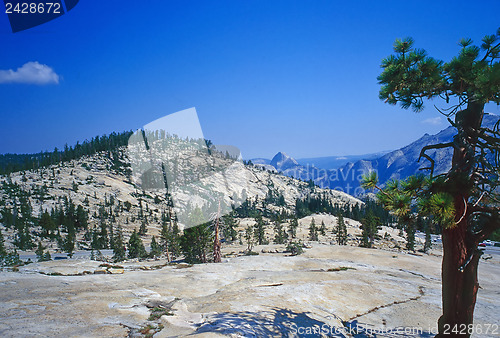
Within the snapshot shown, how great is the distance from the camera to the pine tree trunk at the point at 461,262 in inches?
247

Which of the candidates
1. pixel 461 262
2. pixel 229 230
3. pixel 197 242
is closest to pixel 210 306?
pixel 461 262

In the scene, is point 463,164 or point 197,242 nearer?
point 463,164

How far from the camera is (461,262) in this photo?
631cm

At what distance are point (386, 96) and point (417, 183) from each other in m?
3.12

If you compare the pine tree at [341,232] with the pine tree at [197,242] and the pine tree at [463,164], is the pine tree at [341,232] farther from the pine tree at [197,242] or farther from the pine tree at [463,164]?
the pine tree at [463,164]

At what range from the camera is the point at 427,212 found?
5.30 metres

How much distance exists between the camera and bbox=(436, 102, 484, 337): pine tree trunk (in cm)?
627

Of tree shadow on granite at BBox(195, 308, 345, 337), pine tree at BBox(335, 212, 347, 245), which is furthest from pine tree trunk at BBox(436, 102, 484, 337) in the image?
pine tree at BBox(335, 212, 347, 245)

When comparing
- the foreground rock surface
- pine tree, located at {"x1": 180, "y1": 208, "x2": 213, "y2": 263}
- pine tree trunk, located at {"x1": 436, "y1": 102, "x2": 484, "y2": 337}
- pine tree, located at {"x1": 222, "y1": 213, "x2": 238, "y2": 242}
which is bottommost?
pine tree, located at {"x1": 222, "y1": 213, "x2": 238, "y2": 242}

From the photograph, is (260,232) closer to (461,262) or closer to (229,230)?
(229,230)

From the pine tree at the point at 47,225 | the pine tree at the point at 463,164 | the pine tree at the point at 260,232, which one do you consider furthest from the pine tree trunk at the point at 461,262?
the pine tree at the point at 47,225

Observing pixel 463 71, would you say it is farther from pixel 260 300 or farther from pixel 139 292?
pixel 139 292

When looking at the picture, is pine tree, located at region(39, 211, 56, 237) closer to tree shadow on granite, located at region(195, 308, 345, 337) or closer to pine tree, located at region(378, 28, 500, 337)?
tree shadow on granite, located at region(195, 308, 345, 337)

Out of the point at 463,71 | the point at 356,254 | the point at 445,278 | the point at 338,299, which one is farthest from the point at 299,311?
the point at 356,254
